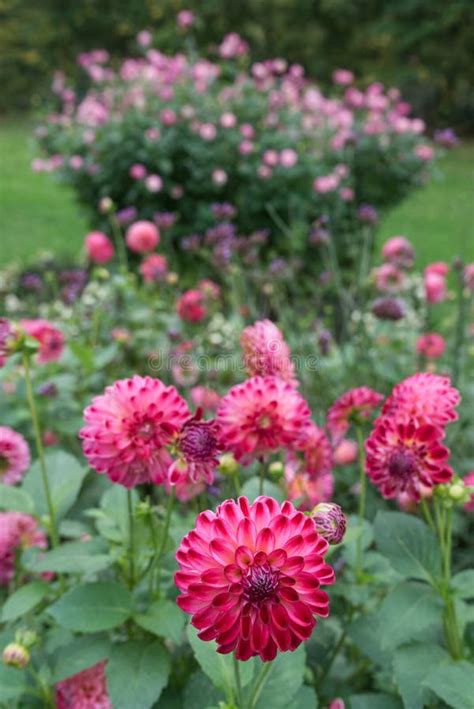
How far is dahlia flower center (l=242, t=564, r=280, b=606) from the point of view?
0.56m

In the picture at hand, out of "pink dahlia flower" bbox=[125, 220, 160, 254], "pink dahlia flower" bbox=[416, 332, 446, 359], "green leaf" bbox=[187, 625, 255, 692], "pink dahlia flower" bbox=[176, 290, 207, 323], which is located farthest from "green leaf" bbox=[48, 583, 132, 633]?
"pink dahlia flower" bbox=[125, 220, 160, 254]

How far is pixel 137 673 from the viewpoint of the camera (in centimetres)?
84

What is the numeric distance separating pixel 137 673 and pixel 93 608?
0.08m

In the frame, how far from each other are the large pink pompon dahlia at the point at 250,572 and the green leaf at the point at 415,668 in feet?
0.99

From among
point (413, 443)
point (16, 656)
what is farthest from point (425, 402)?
point (16, 656)

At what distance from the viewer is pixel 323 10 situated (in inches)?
474

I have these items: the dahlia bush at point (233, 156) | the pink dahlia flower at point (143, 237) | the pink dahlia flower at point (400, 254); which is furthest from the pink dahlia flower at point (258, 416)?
the dahlia bush at point (233, 156)

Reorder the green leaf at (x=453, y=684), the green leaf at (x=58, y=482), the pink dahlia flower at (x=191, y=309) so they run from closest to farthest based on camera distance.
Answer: the green leaf at (x=453, y=684), the green leaf at (x=58, y=482), the pink dahlia flower at (x=191, y=309)

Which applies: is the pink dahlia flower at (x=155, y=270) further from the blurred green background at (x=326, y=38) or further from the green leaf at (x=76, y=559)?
the blurred green background at (x=326, y=38)

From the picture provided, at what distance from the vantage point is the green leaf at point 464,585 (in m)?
0.92

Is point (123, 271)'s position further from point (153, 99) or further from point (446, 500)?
point (153, 99)

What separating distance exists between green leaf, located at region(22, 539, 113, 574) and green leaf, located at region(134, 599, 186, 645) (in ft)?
0.27

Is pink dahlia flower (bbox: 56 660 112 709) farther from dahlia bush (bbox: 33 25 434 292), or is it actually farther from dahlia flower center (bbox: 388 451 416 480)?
dahlia bush (bbox: 33 25 434 292)

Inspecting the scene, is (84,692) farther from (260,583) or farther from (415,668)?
(260,583)
